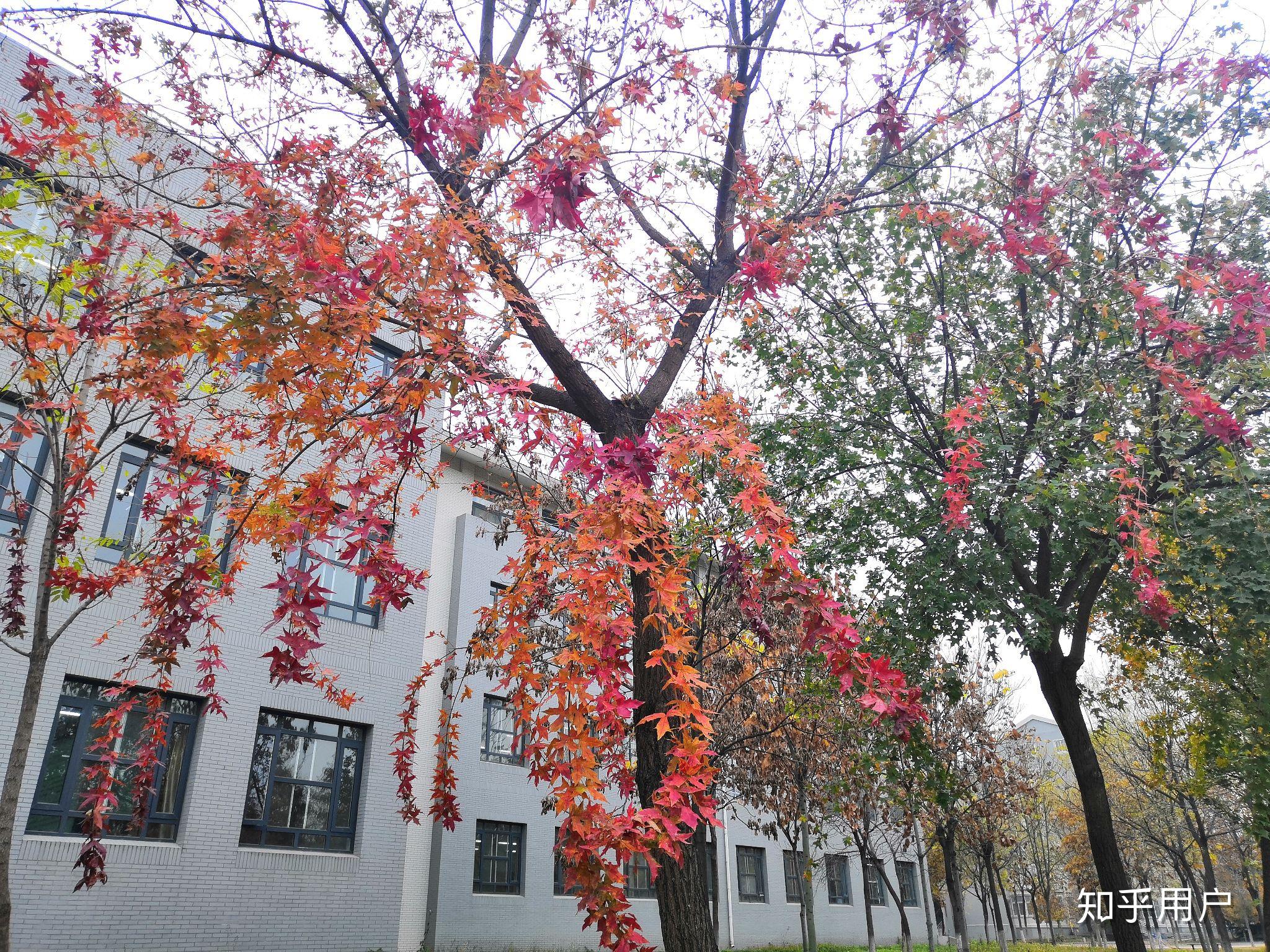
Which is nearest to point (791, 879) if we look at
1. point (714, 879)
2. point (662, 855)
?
point (714, 879)

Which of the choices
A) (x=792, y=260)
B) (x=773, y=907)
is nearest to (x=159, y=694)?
(x=792, y=260)

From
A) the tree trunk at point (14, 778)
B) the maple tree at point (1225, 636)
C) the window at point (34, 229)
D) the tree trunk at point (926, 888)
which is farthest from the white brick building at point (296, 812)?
the tree trunk at point (926, 888)

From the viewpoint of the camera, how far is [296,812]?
1293 centimetres

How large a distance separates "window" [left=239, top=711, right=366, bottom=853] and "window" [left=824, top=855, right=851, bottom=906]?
17149mm

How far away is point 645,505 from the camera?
4016 millimetres

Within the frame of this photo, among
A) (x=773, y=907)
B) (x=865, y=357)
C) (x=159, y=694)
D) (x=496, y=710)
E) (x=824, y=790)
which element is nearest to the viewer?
(x=159, y=694)

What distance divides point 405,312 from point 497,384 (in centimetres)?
76

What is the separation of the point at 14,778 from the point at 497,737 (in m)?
11.3

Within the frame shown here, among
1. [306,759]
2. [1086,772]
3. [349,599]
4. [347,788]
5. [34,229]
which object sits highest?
[34,229]

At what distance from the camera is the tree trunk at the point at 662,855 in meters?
4.97

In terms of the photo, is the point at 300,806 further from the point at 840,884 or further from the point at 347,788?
the point at 840,884

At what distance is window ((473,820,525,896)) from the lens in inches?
618

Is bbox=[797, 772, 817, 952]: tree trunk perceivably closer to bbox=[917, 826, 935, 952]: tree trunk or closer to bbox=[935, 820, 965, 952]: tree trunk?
bbox=[935, 820, 965, 952]: tree trunk

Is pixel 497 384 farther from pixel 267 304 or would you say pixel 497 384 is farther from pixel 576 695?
pixel 576 695
